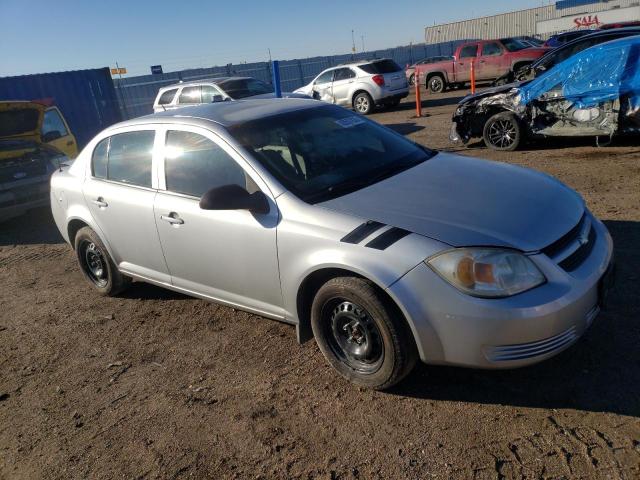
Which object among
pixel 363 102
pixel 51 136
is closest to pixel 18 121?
pixel 51 136

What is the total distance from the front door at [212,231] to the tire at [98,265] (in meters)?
1.06

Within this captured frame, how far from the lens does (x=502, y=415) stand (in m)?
2.69

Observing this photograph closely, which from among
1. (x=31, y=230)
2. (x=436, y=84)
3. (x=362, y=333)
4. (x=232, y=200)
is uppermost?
(x=232, y=200)

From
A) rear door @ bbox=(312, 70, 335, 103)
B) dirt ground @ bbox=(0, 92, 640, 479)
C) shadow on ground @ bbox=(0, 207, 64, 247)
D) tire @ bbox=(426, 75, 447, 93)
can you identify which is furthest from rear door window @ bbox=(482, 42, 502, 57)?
dirt ground @ bbox=(0, 92, 640, 479)

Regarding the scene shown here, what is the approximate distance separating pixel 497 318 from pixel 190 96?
13.0 m

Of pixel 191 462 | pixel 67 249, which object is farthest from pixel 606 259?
pixel 67 249

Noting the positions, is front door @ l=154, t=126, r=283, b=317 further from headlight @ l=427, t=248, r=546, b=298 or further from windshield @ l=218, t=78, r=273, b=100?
windshield @ l=218, t=78, r=273, b=100

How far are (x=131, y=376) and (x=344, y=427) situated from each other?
167cm

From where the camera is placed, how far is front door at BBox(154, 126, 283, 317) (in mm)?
3250

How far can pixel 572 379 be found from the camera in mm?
2857

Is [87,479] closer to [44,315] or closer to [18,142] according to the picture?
[44,315]

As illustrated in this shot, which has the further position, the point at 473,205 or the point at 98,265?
A: the point at 98,265

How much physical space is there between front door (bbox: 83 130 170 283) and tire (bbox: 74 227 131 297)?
0.76 ft

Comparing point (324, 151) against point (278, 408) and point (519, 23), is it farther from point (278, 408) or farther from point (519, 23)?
point (519, 23)
